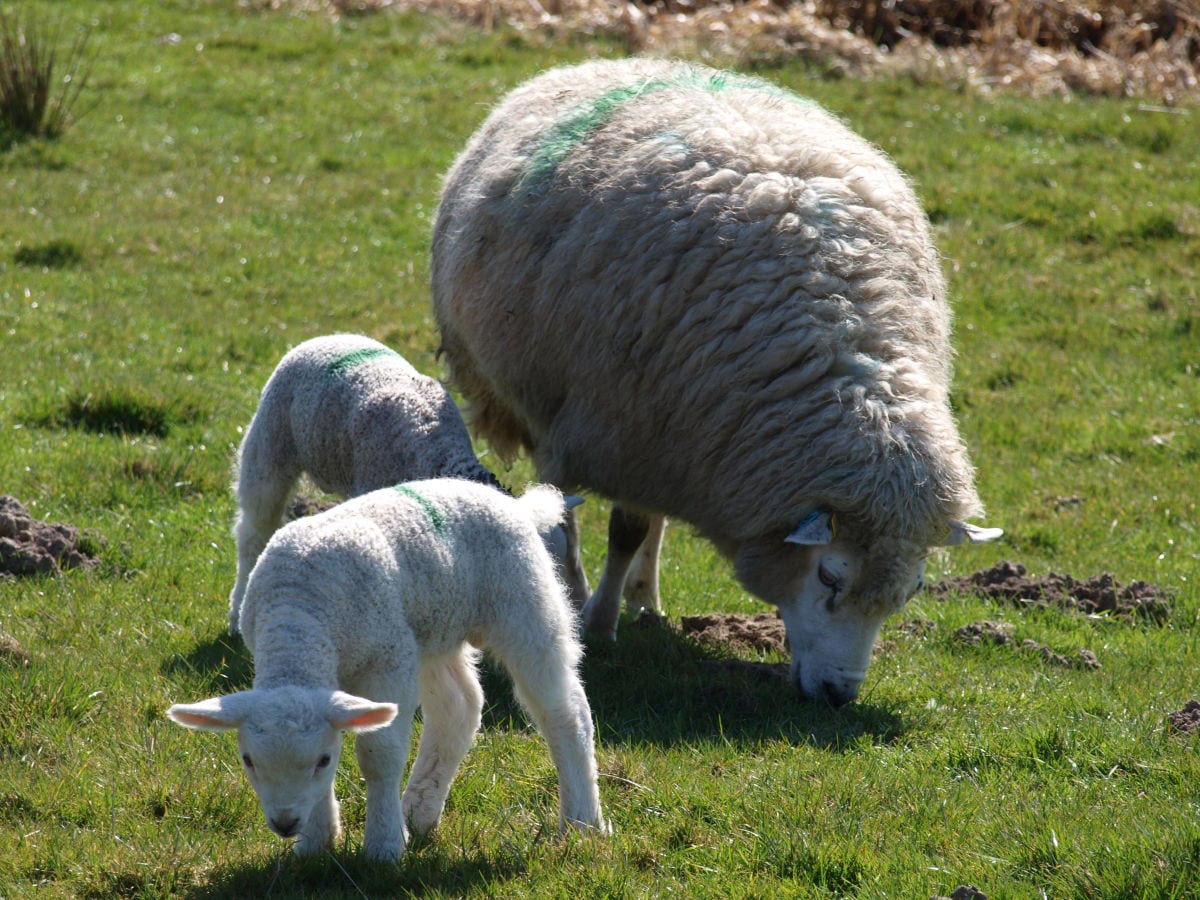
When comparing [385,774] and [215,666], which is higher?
[385,774]

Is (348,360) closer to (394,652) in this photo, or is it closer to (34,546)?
(34,546)

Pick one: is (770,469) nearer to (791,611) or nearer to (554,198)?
(791,611)

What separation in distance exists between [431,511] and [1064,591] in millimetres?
3734

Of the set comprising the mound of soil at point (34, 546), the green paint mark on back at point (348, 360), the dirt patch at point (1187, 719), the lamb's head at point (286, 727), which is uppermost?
the green paint mark on back at point (348, 360)

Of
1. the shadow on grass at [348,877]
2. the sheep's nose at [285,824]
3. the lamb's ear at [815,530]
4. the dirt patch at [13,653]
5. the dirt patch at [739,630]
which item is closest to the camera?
the sheep's nose at [285,824]

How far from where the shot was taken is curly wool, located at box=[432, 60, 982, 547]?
5.14 meters

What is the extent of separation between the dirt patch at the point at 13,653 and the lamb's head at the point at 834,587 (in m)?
2.57

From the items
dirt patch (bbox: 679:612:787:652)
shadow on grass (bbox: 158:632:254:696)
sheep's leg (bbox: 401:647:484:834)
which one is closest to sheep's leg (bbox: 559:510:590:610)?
dirt patch (bbox: 679:612:787:652)

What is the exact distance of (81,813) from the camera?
4.08 metres

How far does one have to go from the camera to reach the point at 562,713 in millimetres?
3984

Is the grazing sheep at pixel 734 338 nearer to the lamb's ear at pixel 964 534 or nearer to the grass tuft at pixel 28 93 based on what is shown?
the lamb's ear at pixel 964 534

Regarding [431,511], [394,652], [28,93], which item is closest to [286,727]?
[394,652]

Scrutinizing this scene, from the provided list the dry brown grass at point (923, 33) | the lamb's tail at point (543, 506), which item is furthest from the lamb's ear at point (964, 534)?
the dry brown grass at point (923, 33)

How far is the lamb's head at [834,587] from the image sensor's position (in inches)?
201
